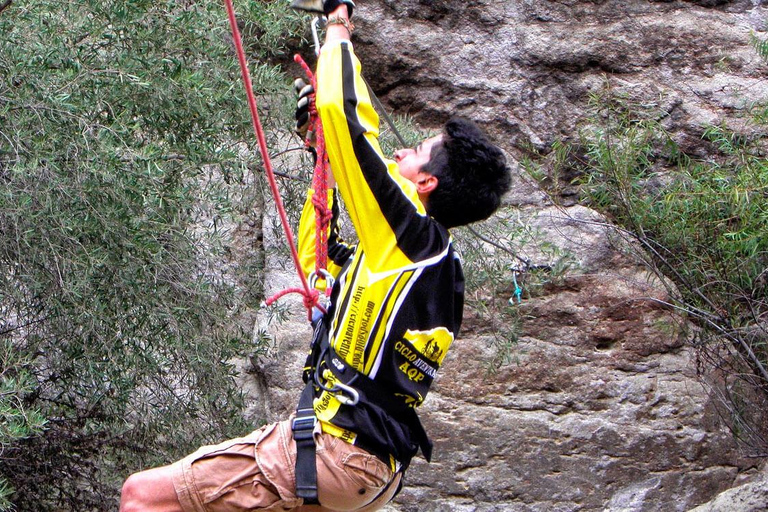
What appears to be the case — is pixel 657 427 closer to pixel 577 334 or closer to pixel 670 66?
pixel 577 334

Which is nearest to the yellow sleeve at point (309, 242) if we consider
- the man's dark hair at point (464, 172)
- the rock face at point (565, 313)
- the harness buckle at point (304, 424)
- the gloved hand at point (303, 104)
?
the gloved hand at point (303, 104)

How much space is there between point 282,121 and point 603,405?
3.04 metres

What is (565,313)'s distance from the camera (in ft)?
21.4

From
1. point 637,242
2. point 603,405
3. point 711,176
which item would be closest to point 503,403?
point 603,405

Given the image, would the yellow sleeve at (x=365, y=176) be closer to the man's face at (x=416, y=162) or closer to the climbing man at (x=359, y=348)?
the climbing man at (x=359, y=348)

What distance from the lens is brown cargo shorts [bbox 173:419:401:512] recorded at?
269 cm

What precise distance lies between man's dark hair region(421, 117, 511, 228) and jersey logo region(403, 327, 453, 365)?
39 cm

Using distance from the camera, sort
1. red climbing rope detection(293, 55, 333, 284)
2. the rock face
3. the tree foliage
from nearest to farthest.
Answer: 1. red climbing rope detection(293, 55, 333, 284)
2. the tree foliage
3. the rock face

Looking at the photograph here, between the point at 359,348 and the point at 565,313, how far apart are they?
4038 millimetres

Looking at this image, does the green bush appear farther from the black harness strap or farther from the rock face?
the black harness strap

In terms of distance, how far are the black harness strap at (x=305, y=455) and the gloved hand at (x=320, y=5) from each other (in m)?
1.26

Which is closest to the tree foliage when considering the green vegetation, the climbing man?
the climbing man

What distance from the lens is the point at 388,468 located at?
2.80 meters

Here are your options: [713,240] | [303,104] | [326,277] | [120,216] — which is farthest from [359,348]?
[713,240]
